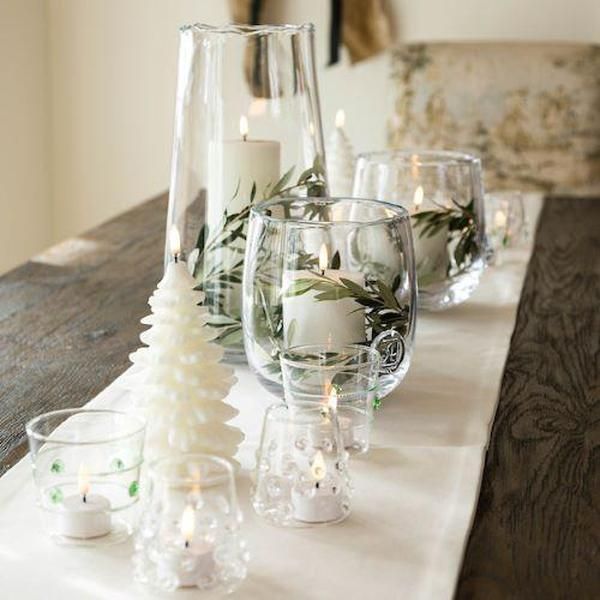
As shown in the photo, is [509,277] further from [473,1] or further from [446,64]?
[473,1]

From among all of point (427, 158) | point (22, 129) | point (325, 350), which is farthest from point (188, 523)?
point (22, 129)

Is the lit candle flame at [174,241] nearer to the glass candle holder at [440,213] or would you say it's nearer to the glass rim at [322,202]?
the glass rim at [322,202]

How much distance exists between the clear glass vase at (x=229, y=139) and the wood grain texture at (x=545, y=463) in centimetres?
31

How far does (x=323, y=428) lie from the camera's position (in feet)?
2.95

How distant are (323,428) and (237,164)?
16.1 inches

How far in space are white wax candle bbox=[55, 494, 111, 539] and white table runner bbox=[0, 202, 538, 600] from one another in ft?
0.04

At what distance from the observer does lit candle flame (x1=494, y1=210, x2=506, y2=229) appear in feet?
6.10

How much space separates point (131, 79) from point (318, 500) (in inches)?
116

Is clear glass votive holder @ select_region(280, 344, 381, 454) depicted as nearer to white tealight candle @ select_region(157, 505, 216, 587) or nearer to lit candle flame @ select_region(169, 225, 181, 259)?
lit candle flame @ select_region(169, 225, 181, 259)

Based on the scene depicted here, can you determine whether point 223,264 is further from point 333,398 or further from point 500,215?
point 500,215

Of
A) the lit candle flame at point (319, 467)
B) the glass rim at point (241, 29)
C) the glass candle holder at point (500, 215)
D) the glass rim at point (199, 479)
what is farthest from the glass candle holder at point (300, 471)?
the glass candle holder at point (500, 215)

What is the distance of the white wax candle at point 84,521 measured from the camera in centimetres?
85

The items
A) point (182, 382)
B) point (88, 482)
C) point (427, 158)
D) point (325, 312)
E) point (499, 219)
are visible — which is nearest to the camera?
point (88, 482)

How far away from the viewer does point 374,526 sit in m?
0.90
